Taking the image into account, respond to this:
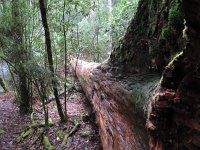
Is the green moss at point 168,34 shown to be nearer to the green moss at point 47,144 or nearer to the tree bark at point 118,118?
the tree bark at point 118,118

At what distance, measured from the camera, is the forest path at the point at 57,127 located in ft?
20.0

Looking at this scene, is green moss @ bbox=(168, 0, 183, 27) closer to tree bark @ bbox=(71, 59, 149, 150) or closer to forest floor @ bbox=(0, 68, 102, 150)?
tree bark @ bbox=(71, 59, 149, 150)

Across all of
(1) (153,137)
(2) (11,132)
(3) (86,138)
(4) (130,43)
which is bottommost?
(2) (11,132)

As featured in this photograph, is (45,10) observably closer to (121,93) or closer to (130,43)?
(130,43)

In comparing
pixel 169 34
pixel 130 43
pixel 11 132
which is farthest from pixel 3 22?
pixel 169 34

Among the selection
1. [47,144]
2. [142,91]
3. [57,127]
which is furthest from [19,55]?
[142,91]

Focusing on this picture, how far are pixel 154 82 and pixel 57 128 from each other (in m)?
4.24

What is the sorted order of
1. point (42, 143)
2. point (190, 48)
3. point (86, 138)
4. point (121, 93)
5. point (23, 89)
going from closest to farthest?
point (190, 48) → point (121, 93) → point (86, 138) → point (42, 143) → point (23, 89)

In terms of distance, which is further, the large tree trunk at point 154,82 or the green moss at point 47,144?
the green moss at point 47,144

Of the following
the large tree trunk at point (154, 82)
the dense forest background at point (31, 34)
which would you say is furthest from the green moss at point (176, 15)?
the dense forest background at point (31, 34)

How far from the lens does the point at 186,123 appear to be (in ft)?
7.89

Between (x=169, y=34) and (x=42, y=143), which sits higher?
(x=169, y=34)

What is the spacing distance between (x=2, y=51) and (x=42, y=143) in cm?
287

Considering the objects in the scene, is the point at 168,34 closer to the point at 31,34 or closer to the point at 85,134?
the point at 85,134
